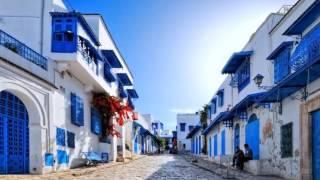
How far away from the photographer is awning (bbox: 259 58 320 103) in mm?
12178

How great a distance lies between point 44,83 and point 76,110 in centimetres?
501

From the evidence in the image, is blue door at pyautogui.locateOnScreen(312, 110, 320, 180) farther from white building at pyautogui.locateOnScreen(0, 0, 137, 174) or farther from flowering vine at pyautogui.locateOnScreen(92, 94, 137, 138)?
flowering vine at pyautogui.locateOnScreen(92, 94, 137, 138)

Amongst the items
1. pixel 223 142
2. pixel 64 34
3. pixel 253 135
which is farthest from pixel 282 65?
pixel 223 142

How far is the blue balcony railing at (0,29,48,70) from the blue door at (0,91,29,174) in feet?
4.84

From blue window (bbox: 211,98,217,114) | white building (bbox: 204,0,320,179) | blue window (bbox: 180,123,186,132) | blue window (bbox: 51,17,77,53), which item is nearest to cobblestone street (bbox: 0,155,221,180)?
white building (bbox: 204,0,320,179)

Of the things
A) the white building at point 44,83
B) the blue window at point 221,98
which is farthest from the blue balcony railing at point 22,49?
the blue window at point 221,98

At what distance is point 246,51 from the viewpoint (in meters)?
23.4

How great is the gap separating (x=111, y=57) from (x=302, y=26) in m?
16.9

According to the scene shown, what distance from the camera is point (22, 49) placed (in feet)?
52.5

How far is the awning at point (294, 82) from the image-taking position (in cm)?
1218

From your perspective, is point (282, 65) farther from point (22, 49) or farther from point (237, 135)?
point (237, 135)

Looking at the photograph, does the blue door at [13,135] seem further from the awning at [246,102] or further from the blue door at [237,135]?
the blue door at [237,135]

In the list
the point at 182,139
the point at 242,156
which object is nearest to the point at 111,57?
the point at 242,156

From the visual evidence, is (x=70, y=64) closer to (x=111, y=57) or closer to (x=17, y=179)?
(x=17, y=179)
